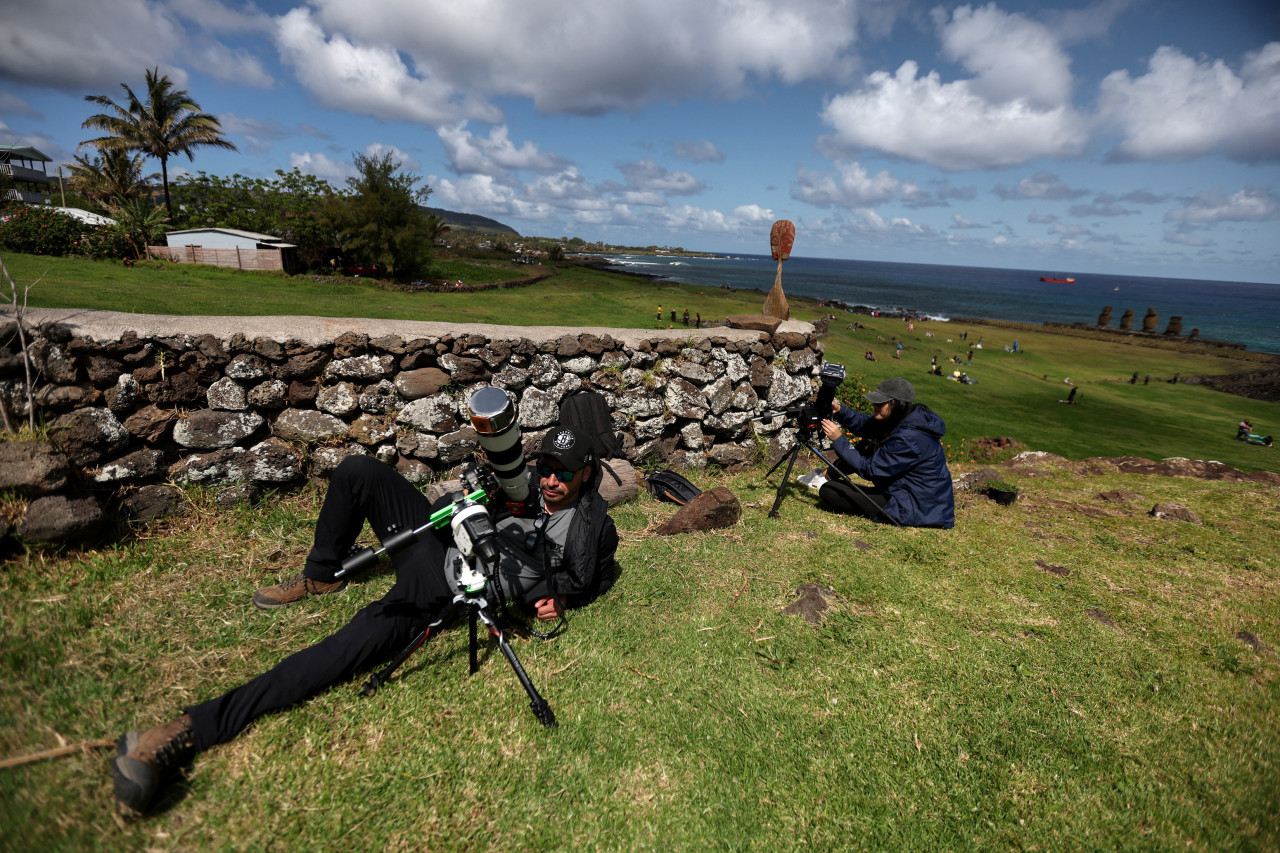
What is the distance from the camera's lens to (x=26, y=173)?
67.4 meters

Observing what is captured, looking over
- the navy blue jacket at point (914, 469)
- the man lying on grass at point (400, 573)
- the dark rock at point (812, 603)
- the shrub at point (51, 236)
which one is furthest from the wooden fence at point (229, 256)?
the dark rock at point (812, 603)

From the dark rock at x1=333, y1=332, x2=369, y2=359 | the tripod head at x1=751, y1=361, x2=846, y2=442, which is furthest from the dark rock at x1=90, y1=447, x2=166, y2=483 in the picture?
the tripod head at x1=751, y1=361, x2=846, y2=442

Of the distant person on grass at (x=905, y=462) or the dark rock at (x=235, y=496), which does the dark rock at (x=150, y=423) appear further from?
the distant person on grass at (x=905, y=462)

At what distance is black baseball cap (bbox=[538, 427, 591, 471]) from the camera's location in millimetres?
4082

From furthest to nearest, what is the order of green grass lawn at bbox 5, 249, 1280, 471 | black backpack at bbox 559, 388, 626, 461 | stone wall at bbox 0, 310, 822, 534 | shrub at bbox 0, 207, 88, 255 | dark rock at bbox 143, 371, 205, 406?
shrub at bbox 0, 207, 88, 255
green grass lawn at bbox 5, 249, 1280, 471
black backpack at bbox 559, 388, 626, 461
dark rock at bbox 143, 371, 205, 406
stone wall at bbox 0, 310, 822, 534

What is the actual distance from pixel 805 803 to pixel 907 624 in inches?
83.0

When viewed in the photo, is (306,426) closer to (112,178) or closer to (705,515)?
(705,515)

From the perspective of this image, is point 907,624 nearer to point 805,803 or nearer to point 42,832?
point 805,803

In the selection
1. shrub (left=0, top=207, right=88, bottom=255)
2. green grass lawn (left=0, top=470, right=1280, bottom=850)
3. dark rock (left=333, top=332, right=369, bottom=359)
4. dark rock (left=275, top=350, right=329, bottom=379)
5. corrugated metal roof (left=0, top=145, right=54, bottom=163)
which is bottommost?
green grass lawn (left=0, top=470, right=1280, bottom=850)

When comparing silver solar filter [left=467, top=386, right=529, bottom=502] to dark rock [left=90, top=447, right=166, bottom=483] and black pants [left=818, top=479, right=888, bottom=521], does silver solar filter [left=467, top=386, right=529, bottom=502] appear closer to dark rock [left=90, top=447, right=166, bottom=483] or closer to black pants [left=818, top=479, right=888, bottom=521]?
dark rock [left=90, top=447, right=166, bottom=483]

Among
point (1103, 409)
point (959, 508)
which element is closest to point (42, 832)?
point (959, 508)

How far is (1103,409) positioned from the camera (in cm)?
2764

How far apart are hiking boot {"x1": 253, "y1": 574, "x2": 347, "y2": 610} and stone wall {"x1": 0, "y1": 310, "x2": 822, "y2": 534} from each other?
1915mm

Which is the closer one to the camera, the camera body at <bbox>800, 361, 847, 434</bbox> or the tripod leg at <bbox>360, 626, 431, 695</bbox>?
the tripod leg at <bbox>360, 626, 431, 695</bbox>
